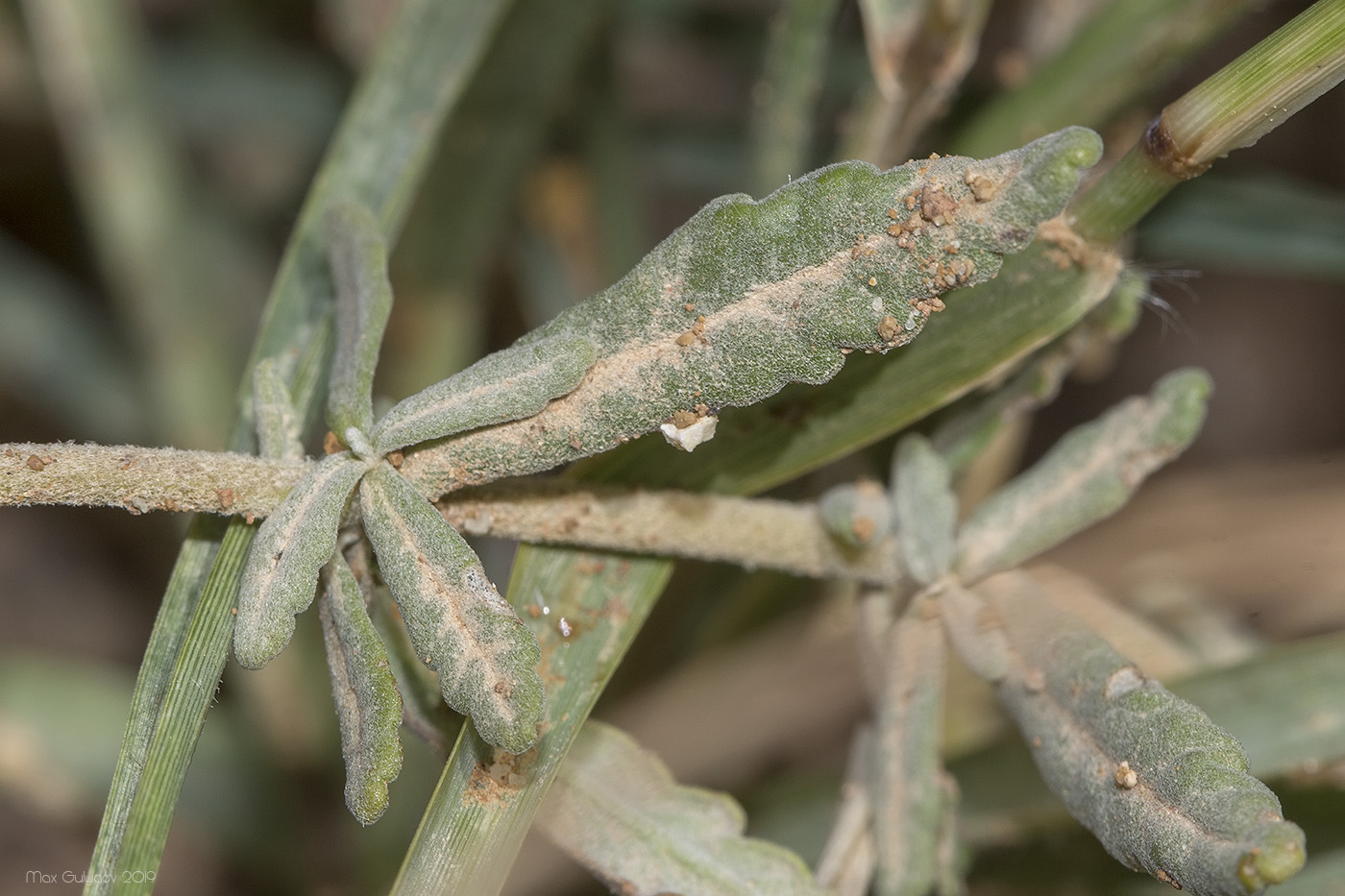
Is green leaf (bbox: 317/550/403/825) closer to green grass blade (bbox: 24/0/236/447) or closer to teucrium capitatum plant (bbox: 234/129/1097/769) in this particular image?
teucrium capitatum plant (bbox: 234/129/1097/769)

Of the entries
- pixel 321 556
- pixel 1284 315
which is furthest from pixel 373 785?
pixel 1284 315

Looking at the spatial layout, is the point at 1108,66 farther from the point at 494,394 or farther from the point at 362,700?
the point at 362,700

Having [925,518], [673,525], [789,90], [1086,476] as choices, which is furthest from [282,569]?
[789,90]

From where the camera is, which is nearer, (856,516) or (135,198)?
(856,516)

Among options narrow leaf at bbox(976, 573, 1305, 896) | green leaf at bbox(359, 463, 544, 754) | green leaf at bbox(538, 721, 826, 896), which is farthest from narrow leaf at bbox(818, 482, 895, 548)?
green leaf at bbox(359, 463, 544, 754)

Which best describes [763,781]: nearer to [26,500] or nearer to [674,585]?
[674,585]

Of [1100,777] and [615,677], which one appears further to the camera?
[615,677]
